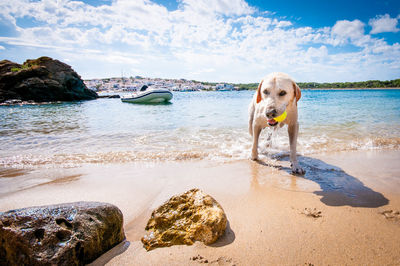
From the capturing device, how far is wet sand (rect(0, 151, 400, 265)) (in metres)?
1.81

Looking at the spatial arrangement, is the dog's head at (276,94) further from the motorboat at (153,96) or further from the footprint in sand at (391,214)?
the motorboat at (153,96)

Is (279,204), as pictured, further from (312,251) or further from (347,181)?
(347,181)

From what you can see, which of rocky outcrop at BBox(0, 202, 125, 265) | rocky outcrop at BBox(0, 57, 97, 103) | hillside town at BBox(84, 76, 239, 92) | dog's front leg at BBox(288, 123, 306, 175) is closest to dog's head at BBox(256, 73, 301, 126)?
dog's front leg at BBox(288, 123, 306, 175)

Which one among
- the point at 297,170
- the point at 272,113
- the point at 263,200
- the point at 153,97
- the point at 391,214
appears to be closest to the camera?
the point at 391,214

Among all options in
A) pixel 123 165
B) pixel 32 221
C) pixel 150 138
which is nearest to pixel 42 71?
pixel 150 138

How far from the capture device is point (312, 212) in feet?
8.07

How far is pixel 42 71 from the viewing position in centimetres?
3578

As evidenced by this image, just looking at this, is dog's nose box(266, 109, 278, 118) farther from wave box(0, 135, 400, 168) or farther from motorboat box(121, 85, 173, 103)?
motorboat box(121, 85, 173, 103)

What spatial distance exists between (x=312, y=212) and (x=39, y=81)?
44.7 metres

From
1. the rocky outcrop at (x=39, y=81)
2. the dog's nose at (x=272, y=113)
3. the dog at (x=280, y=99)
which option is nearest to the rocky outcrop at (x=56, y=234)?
the dog's nose at (x=272, y=113)

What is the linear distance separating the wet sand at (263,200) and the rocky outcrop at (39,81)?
39284 millimetres

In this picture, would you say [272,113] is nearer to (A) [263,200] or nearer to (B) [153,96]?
(A) [263,200]

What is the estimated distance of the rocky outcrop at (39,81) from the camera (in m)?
33.2

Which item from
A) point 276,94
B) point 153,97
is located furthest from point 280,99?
point 153,97
